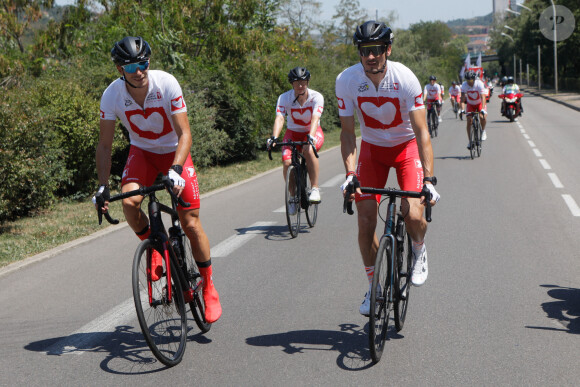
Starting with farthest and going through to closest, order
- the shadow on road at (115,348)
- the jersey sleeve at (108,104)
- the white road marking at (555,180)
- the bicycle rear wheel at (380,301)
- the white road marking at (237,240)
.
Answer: the white road marking at (555,180) → the white road marking at (237,240) → the jersey sleeve at (108,104) → the shadow on road at (115,348) → the bicycle rear wheel at (380,301)

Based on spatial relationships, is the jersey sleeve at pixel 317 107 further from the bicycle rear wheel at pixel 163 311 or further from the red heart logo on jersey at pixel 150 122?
the bicycle rear wheel at pixel 163 311

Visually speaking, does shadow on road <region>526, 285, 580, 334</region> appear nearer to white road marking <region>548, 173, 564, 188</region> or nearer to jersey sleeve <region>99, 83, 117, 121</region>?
jersey sleeve <region>99, 83, 117, 121</region>

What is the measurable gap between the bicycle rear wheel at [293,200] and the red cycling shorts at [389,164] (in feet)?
11.1

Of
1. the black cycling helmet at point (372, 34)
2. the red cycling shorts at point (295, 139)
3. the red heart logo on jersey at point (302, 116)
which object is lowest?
the red cycling shorts at point (295, 139)

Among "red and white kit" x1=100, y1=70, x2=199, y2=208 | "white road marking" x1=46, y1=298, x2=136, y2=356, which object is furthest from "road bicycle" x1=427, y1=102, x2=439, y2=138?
"red and white kit" x1=100, y1=70, x2=199, y2=208

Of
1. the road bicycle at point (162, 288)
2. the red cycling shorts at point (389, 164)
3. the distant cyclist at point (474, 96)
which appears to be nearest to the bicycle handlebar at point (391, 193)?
the red cycling shorts at point (389, 164)

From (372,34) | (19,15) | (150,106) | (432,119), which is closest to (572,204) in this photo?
(372,34)

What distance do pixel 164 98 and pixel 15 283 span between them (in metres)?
3.01

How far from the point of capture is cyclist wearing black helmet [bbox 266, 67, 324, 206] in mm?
8562

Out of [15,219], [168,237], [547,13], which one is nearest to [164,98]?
[168,237]

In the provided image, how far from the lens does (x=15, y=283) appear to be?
6.55 meters

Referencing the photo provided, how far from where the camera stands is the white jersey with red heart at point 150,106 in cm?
457

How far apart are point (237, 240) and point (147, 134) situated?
11.8ft

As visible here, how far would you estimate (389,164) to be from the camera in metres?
4.90
